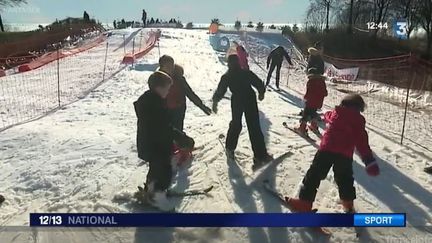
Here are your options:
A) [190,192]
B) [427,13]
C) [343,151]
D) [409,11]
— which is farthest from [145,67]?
[409,11]

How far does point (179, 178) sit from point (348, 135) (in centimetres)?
252

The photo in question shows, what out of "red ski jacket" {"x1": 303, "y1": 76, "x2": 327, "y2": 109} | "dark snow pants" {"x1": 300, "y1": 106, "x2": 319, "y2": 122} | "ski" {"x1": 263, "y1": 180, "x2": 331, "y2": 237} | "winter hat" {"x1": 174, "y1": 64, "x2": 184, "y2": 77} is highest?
"winter hat" {"x1": 174, "y1": 64, "x2": 184, "y2": 77}

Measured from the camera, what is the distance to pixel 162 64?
5.80 m

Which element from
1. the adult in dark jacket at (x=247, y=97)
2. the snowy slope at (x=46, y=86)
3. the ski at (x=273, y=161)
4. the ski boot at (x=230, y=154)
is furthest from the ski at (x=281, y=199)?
the snowy slope at (x=46, y=86)

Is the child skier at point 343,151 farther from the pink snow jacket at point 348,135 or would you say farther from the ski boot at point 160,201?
the ski boot at point 160,201

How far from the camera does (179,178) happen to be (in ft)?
18.9

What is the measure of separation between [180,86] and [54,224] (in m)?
2.93

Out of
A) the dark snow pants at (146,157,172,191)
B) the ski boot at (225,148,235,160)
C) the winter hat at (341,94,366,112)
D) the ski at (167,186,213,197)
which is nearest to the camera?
the winter hat at (341,94,366,112)

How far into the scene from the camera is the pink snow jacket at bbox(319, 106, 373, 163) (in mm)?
4242

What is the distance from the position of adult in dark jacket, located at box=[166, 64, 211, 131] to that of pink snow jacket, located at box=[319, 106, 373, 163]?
2.32 m

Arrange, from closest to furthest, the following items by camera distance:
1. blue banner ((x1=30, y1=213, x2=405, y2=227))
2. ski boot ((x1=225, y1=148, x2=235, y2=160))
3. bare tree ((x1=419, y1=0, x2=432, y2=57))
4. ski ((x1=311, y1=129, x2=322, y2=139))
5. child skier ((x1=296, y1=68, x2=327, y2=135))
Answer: blue banner ((x1=30, y1=213, x2=405, y2=227)) < ski boot ((x1=225, y1=148, x2=235, y2=160)) < child skier ((x1=296, y1=68, x2=327, y2=135)) < ski ((x1=311, y1=129, x2=322, y2=139)) < bare tree ((x1=419, y1=0, x2=432, y2=57))

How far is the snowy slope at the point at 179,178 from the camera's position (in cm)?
421

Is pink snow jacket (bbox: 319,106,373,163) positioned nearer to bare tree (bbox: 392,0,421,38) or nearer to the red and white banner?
the red and white banner

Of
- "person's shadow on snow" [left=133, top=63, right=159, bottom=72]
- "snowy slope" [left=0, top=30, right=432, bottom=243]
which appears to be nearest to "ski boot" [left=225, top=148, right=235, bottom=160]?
"snowy slope" [left=0, top=30, right=432, bottom=243]
